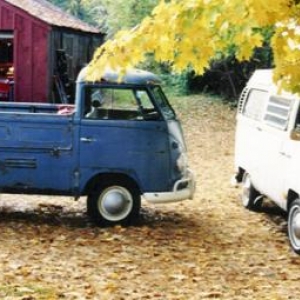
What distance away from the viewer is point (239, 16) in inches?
196

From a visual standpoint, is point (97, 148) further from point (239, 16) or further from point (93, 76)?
point (239, 16)

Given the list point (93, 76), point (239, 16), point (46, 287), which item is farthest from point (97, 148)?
point (239, 16)

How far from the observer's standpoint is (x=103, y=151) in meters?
9.83

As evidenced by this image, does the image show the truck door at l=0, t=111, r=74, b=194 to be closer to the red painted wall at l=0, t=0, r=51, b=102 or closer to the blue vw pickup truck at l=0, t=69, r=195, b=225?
the blue vw pickup truck at l=0, t=69, r=195, b=225

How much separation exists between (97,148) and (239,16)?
5112mm

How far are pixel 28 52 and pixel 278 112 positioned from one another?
9.22 meters

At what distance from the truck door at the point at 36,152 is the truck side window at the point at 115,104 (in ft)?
1.31

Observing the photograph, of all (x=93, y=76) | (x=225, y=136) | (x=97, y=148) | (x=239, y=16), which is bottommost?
(x=225, y=136)

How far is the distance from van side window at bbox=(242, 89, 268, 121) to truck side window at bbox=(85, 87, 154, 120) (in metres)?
2.11

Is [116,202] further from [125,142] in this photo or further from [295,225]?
[295,225]

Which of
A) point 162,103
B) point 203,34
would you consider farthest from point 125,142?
point 203,34

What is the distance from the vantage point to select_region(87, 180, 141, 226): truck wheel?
32.8ft

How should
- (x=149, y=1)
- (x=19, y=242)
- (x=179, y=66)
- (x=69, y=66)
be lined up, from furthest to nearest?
(x=149, y=1)
(x=69, y=66)
(x=19, y=242)
(x=179, y=66)

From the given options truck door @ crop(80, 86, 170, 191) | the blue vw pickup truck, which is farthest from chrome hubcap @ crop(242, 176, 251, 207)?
truck door @ crop(80, 86, 170, 191)
